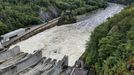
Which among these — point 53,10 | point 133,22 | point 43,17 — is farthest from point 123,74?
point 53,10

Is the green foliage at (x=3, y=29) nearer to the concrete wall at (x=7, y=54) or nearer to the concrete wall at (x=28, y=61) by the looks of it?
the concrete wall at (x=7, y=54)

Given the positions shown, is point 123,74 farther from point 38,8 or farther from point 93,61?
point 38,8

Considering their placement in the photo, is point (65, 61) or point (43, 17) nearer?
point (65, 61)

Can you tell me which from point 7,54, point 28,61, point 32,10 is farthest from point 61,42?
point 32,10

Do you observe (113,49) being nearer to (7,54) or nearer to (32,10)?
(7,54)

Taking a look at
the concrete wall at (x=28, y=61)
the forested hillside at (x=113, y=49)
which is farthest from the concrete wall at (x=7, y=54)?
the forested hillside at (x=113, y=49)

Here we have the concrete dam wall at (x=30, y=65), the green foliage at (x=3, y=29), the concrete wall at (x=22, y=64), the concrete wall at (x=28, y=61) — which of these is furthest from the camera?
the green foliage at (x=3, y=29)
